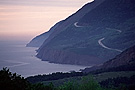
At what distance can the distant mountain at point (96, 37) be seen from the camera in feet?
473

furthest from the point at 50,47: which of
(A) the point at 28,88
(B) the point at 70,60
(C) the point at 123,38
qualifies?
(A) the point at 28,88

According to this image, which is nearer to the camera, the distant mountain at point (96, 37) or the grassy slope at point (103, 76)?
the grassy slope at point (103, 76)

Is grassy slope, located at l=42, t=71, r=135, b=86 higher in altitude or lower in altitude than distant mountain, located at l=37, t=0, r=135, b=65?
lower

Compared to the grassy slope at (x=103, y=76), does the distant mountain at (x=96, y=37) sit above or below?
above

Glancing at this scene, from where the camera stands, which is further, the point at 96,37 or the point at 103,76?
the point at 96,37

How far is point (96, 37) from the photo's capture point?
168m

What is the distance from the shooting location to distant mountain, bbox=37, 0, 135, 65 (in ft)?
473

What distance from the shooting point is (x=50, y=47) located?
6845 inches

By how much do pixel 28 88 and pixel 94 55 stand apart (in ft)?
371

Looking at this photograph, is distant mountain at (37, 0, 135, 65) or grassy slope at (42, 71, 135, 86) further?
distant mountain at (37, 0, 135, 65)

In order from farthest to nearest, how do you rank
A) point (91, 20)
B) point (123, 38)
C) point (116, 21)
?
1. point (91, 20)
2. point (116, 21)
3. point (123, 38)

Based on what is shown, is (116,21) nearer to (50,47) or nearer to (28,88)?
(50,47)

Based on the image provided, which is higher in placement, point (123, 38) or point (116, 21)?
point (116, 21)

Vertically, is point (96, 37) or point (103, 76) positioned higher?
point (96, 37)
